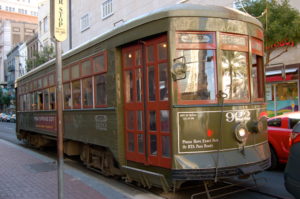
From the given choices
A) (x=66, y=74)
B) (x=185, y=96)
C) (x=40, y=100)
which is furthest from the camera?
(x=40, y=100)

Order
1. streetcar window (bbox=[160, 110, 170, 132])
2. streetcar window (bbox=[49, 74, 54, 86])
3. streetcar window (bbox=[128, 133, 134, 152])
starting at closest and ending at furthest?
streetcar window (bbox=[160, 110, 170, 132])
streetcar window (bbox=[128, 133, 134, 152])
streetcar window (bbox=[49, 74, 54, 86])

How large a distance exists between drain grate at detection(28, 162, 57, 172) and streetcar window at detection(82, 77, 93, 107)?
78.4 inches

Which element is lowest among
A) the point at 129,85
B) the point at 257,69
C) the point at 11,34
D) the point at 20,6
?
the point at 129,85

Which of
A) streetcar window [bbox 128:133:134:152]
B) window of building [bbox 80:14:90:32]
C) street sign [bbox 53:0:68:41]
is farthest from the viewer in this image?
window of building [bbox 80:14:90:32]

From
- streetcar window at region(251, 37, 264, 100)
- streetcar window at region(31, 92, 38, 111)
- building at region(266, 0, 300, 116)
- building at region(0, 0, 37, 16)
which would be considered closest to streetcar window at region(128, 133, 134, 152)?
streetcar window at region(251, 37, 264, 100)

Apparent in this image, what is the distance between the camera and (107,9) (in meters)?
28.0

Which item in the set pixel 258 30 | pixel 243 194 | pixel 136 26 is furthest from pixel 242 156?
pixel 136 26

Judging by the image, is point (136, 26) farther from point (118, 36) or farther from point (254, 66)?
point (254, 66)

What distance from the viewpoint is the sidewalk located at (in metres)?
5.68

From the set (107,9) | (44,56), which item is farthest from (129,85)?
(44,56)

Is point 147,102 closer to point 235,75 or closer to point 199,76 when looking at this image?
point 199,76

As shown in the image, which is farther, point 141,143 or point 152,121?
point 141,143

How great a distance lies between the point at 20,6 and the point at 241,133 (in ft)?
351

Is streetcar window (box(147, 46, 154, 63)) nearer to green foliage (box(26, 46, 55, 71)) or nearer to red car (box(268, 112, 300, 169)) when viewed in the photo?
red car (box(268, 112, 300, 169))
